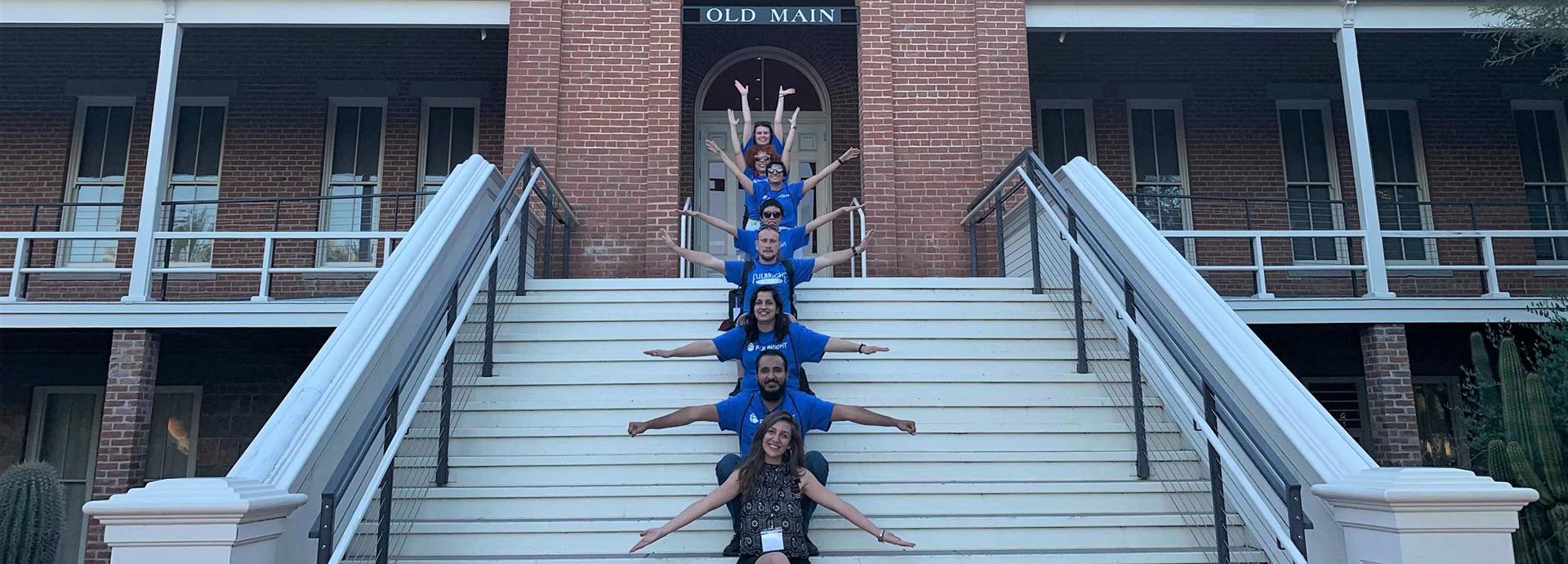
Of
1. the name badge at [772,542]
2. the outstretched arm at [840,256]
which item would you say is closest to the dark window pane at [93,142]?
the outstretched arm at [840,256]

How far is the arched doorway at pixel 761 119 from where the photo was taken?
12422mm

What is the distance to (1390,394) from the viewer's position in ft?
31.1

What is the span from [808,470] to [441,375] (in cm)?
250

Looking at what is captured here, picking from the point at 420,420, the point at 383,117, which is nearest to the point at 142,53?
the point at 383,117

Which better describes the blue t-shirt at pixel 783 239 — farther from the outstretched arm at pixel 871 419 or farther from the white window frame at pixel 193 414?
the white window frame at pixel 193 414

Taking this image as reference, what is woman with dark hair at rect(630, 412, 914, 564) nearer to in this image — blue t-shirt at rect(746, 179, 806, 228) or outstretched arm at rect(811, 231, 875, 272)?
outstretched arm at rect(811, 231, 875, 272)

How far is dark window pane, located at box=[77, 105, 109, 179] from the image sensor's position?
12.6 metres

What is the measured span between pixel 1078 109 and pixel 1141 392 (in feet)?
25.4

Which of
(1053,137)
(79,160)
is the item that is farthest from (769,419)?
(79,160)

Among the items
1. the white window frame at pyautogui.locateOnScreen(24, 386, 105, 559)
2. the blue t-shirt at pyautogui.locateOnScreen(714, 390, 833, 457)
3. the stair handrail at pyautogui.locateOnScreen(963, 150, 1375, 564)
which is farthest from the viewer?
the white window frame at pyautogui.locateOnScreen(24, 386, 105, 559)

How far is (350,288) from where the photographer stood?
12133mm

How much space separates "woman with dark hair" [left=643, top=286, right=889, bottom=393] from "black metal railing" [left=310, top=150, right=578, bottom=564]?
3.67 ft

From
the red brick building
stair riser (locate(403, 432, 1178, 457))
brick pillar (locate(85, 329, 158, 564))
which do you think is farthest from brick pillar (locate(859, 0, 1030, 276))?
brick pillar (locate(85, 329, 158, 564))

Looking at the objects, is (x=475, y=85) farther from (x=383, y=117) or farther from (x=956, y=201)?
(x=956, y=201)
